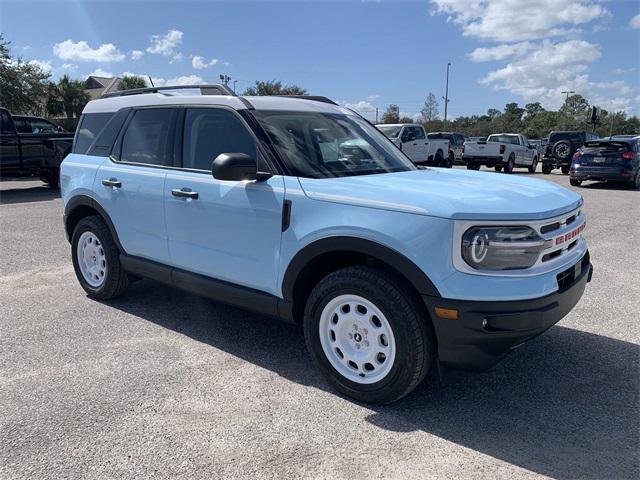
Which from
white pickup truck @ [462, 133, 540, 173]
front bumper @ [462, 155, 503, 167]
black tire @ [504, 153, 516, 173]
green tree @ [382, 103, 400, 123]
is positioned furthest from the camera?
green tree @ [382, 103, 400, 123]

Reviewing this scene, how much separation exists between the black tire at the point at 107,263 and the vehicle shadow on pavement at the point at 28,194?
898 centimetres

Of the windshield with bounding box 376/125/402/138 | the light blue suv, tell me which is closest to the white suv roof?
the light blue suv

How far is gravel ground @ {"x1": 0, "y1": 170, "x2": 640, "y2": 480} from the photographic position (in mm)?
2613

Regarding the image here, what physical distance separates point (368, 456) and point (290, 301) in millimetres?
1138

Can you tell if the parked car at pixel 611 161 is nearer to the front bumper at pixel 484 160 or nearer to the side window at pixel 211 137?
the front bumper at pixel 484 160

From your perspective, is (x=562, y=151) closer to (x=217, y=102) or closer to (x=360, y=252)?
(x=217, y=102)

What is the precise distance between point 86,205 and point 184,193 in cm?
161

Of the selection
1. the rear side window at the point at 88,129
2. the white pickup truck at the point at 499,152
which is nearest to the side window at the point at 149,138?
the rear side window at the point at 88,129

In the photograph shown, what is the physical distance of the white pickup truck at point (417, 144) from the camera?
19.9m

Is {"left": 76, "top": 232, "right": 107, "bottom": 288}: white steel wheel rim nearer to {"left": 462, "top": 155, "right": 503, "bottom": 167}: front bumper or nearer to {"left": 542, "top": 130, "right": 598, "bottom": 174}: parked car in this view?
{"left": 462, "top": 155, "right": 503, "bottom": 167}: front bumper

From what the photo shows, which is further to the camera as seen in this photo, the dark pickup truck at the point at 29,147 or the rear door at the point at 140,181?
the dark pickup truck at the point at 29,147

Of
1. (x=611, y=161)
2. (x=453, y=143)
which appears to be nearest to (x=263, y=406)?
(x=611, y=161)

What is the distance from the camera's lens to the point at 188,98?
4.16m

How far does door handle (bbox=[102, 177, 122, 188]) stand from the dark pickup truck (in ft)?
31.7
